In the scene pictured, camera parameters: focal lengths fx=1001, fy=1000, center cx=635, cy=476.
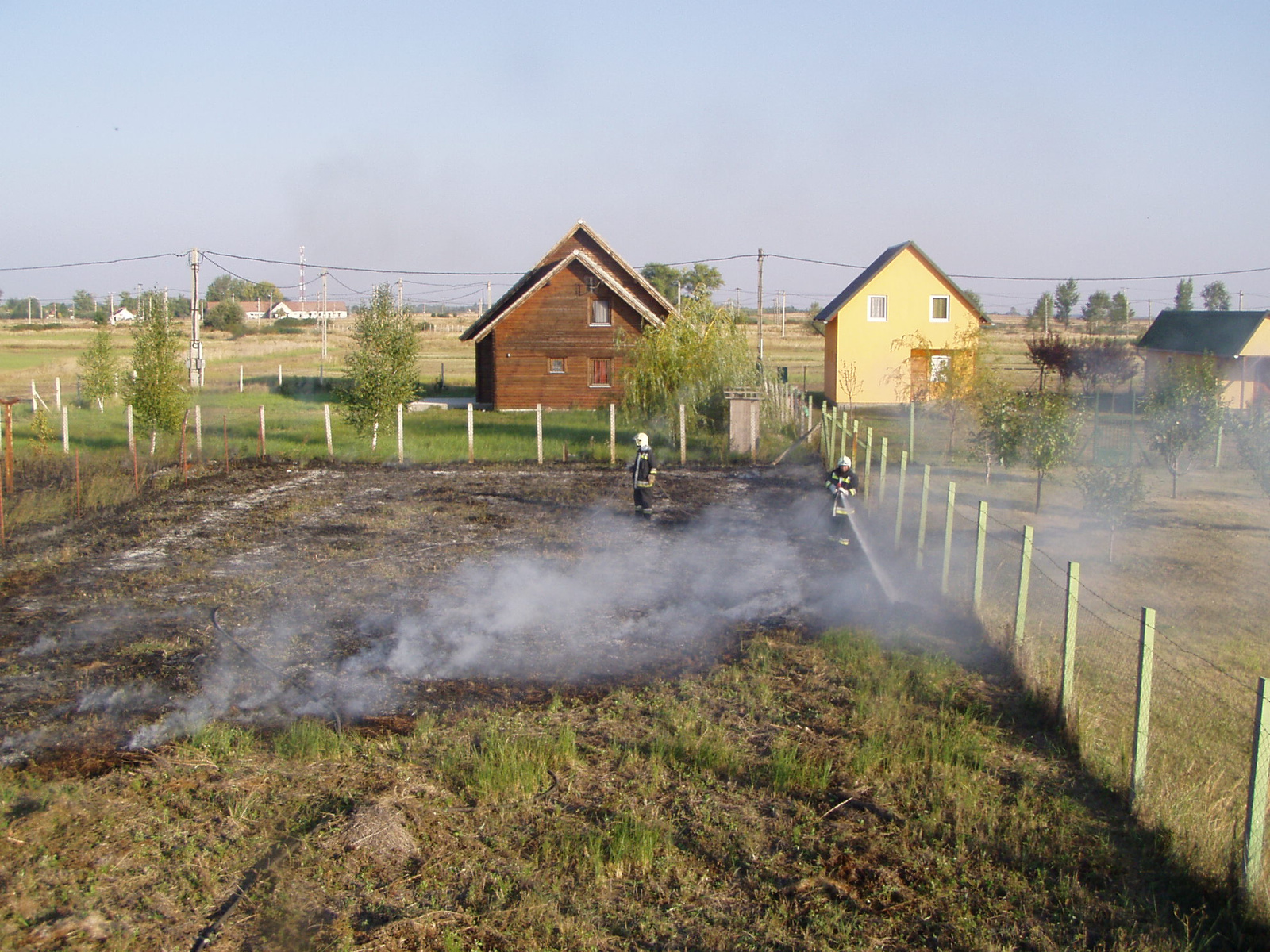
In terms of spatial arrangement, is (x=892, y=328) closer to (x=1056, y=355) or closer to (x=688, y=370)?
(x=1056, y=355)

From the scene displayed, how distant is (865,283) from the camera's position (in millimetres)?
40094

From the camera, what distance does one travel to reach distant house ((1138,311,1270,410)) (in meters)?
33.4

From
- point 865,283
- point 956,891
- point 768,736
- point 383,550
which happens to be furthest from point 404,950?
point 865,283

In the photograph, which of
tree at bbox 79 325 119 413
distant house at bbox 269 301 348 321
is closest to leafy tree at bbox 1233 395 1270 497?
tree at bbox 79 325 119 413

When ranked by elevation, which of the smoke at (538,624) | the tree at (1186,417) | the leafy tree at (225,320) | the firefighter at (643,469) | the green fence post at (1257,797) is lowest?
the smoke at (538,624)

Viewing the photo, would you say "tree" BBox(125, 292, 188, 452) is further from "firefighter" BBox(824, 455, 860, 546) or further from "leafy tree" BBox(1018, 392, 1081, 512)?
"leafy tree" BBox(1018, 392, 1081, 512)

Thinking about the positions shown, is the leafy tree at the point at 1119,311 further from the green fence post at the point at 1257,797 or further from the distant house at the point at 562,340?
the green fence post at the point at 1257,797

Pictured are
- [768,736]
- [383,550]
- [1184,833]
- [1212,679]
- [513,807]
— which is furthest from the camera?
[383,550]

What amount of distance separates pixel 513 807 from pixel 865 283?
36.3m

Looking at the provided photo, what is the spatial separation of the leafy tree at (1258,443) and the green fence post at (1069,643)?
10524 mm

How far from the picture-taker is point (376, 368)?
26219 mm

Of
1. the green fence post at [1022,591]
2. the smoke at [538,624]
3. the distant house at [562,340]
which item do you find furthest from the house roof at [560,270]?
the green fence post at [1022,591]

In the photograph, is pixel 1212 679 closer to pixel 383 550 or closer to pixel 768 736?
pixel 768 736

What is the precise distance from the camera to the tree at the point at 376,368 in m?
26.2
